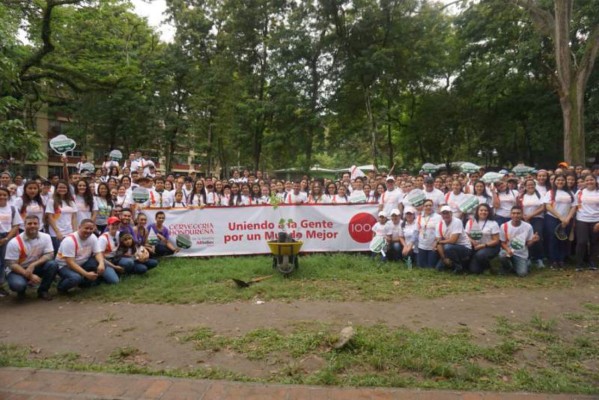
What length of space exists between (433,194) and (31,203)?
317 inches

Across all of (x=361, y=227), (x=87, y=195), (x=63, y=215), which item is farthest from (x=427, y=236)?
(x=63, y=215)

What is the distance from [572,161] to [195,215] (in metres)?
12.5

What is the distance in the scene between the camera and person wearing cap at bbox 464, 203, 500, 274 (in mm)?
7922

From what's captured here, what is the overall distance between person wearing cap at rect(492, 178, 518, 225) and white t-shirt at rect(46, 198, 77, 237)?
8558mm

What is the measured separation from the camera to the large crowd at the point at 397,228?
6801 mm

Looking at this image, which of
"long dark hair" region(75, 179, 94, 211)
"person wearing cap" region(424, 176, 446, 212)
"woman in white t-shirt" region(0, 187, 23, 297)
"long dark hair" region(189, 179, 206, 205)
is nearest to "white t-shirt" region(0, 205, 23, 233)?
"woman in white t-shirt" region(0, 187, 23, 297)

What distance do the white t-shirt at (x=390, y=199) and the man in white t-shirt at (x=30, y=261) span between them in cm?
668

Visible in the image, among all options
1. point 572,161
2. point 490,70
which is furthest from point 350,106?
point 572,161

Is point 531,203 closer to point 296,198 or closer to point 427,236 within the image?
point 427,236

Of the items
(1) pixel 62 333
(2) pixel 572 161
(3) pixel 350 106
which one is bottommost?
(1) pixel 62 333

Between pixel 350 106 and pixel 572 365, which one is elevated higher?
pixel 350 106

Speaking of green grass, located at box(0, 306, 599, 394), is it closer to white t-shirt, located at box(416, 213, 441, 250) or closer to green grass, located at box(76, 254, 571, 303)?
green grass, located at box(76, 254, 571, 303)

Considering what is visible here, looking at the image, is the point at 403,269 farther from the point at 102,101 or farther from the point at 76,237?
the point at 102,101

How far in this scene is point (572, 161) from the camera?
1391cm
